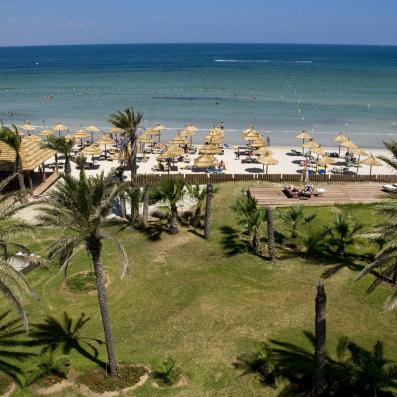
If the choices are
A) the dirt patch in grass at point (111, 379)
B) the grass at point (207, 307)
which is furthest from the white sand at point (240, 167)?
the dirt patch in grass at point (111, 379)

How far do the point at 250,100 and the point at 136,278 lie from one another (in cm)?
6242

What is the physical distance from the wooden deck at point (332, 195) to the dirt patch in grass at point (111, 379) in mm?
15165

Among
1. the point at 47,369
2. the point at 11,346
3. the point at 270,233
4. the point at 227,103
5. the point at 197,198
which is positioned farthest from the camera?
the point at 227,103

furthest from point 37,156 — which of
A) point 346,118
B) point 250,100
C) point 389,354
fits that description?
point 250,100

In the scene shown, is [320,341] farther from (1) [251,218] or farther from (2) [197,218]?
(2) [197,218]

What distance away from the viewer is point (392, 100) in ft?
249

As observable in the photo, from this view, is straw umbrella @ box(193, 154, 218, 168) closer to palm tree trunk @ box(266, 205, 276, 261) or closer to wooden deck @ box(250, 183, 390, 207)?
wooden deck @ box(250, 183, 390, 207)

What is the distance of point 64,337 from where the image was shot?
619 inches

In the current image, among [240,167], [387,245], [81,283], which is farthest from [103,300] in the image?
[240,167]

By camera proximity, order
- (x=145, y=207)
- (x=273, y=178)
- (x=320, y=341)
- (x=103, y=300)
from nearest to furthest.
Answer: (x=320, y=341)
(x=103, y=300)
(x=145, y=207)
(x=273, y=178)

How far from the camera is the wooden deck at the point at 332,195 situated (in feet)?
89.1

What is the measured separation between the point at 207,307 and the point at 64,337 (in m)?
5.41

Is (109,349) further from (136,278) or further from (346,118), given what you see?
(346,118)

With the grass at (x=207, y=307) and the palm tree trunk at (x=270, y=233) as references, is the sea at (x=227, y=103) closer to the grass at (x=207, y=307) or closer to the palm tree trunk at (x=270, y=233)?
the palm tree trunk at (x=270, y=233)
